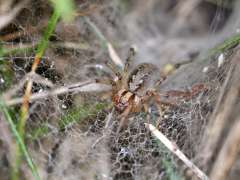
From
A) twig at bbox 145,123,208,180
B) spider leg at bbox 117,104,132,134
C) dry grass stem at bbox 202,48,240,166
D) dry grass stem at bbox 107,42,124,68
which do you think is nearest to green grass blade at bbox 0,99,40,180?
spider leg at bbox 117,104,132,134

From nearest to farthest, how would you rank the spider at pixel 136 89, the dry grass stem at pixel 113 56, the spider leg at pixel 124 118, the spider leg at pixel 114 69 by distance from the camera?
the spider leg at pixel 124 118 < the spider at pixel 136 89 < the spider leg at pixel 114 69 < the dry grass stem at pixel 113 56

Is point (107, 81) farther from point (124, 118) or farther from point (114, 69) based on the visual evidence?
point (124, 118)

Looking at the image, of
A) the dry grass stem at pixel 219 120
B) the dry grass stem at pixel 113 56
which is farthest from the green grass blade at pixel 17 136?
the dry grass stem at pixel 219 120

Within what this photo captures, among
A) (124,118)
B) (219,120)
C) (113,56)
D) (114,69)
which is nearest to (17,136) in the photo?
(124,118)

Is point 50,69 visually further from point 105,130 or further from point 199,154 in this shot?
point 199,154

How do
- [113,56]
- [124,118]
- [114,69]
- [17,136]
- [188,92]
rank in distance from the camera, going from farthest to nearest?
[113,56] → [114,69] → [188,92] → [124,118] → [17,136]

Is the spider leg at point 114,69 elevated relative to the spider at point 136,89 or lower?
elevated

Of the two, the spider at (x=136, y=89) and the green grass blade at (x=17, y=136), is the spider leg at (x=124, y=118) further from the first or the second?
the green grass blade at (x=17, y=136)

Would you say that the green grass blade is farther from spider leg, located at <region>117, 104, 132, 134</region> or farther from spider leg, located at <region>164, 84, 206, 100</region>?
spider leg, located at <region>164, 84, 206, 100</region>

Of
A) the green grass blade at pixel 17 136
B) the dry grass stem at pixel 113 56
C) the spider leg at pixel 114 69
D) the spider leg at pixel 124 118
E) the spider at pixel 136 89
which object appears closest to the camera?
the green grass blade at pixel 17 136
